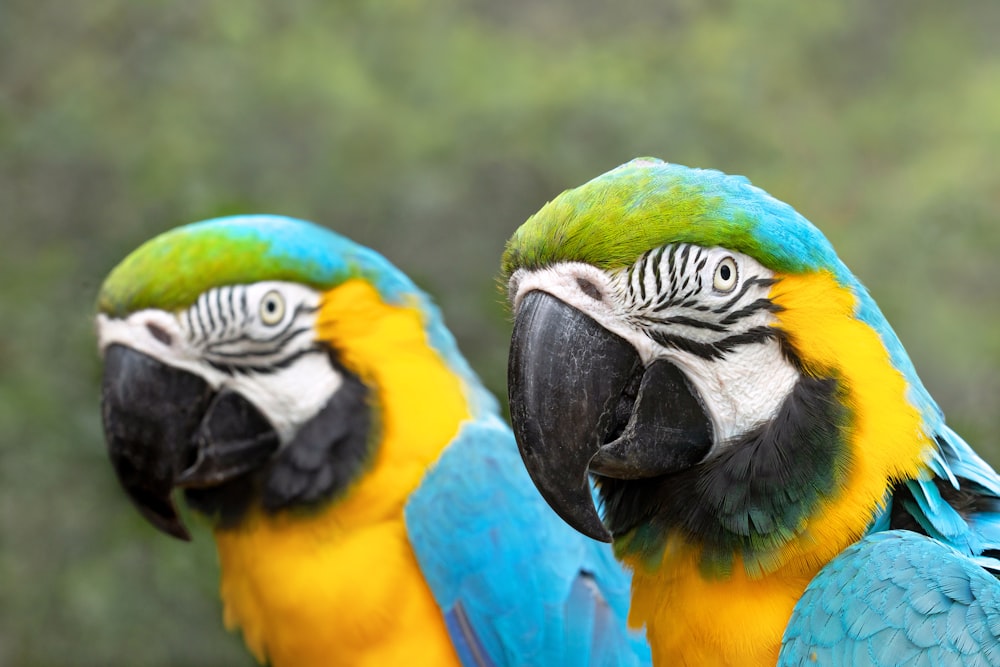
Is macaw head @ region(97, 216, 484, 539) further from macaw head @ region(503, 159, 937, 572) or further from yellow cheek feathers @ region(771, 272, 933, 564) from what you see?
yellow cheek feathers @ region(771, 272, 933, 564)

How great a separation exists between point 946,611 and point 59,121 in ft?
13.6

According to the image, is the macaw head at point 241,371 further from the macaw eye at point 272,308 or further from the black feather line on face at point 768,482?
the black feather line on face at point 768,482

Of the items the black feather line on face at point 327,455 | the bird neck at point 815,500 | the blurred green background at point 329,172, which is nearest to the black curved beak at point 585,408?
the bird neck at point 815,500

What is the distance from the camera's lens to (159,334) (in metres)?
2.13

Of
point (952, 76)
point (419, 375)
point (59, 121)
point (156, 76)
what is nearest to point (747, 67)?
point (952, 76)

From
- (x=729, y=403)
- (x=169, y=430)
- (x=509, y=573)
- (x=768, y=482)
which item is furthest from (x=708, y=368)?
(x=169, y=430)

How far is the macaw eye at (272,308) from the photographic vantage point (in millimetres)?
2170

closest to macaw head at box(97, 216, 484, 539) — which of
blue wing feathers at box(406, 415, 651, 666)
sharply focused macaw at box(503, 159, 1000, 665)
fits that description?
blue wing feathers at box(406, 415, 651, 666)

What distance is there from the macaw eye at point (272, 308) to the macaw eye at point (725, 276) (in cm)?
107

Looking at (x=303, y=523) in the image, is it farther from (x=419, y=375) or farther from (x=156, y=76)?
(x=156, y=76)

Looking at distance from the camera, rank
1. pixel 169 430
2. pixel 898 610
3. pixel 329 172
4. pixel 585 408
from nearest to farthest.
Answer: pixel 898 610 < pixel 585 408 < pixel 169 430 < pixel 329 172

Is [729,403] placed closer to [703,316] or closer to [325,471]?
[703,316]

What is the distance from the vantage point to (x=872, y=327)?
5.09 ft

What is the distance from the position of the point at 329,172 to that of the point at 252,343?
2.59m
